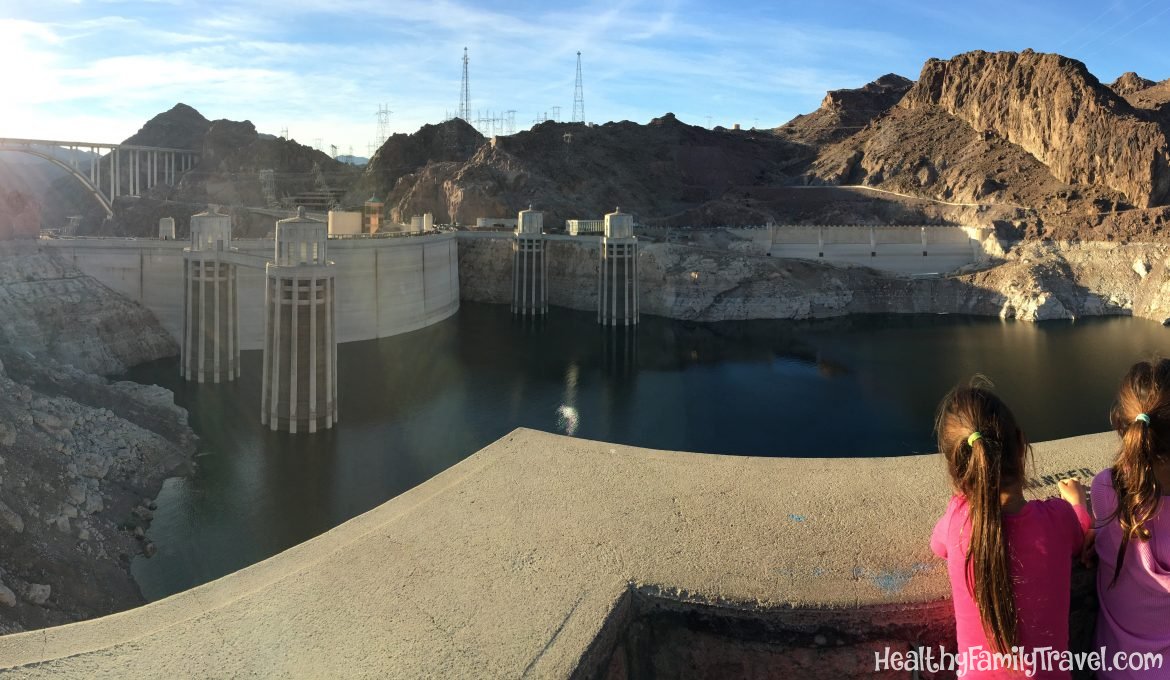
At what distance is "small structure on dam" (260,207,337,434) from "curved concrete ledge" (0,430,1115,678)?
78.4 ft

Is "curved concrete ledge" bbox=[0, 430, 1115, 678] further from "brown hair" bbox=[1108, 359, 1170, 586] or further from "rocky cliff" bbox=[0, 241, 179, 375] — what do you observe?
"rocky cliff" bbox=[0, 241, 179, 375]

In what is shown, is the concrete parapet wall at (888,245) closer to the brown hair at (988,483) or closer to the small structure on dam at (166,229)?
the small structure on dam at (166,229)

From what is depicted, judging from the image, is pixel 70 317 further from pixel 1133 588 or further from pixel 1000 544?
pixel 1133 588

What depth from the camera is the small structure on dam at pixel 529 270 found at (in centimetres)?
6362

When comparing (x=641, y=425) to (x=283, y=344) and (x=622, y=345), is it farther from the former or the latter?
(x=622, y=345)

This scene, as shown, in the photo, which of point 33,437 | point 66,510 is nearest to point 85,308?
point 33,437

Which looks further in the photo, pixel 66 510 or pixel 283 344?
pixel 283 344

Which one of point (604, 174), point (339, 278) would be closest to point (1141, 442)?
point (339, 278)

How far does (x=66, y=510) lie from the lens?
59.4 feet

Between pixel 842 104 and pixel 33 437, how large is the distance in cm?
12250

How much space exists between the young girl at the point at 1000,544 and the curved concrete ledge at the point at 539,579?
556 mm

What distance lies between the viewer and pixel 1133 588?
4199 mm

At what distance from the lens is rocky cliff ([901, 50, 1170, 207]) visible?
72000 millimetres

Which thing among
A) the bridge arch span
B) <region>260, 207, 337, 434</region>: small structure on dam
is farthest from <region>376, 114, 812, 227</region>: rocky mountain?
<region>260, 207, 337, 434</region>: small structure on dam
